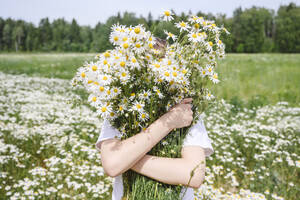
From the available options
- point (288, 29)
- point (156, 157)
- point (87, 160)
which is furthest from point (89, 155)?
point (288, 29)

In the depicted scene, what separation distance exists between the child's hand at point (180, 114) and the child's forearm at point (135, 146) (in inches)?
0.9

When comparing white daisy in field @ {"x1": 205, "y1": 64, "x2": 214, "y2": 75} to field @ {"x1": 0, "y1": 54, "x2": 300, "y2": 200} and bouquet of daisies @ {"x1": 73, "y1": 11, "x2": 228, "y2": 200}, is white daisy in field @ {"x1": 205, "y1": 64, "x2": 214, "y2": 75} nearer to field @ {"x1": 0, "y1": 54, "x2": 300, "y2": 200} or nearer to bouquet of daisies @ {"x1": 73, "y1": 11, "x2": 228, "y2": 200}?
bouquet of daisies @ {"x1": 73, "y1": 11, "x2": 228, "y2": 200}

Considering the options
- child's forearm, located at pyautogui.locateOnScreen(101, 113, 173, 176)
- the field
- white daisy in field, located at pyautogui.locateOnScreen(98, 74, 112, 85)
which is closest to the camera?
white daisy in field, located at pyautogui.locateOnScreen(98, 74, 112, 85)

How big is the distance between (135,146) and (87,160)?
2896 mm

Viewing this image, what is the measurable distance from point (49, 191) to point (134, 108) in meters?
2.36

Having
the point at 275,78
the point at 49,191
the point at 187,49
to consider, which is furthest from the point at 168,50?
the point at 275,78

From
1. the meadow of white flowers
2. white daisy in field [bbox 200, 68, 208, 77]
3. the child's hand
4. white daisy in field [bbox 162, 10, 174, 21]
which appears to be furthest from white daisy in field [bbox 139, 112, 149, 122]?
the meadow of white flowers

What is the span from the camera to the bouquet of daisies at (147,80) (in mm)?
1124

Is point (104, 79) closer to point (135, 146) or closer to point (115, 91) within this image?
point (115, 91)

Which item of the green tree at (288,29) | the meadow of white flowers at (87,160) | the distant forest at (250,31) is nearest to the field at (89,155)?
the meadow of white flowers at (87,160)

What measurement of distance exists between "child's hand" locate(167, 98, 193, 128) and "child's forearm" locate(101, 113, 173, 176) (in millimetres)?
22

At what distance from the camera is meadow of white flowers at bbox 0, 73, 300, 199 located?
118 inches

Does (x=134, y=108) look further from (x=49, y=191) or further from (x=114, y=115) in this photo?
(x=49, y=191)

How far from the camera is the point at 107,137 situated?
142 centimetres
